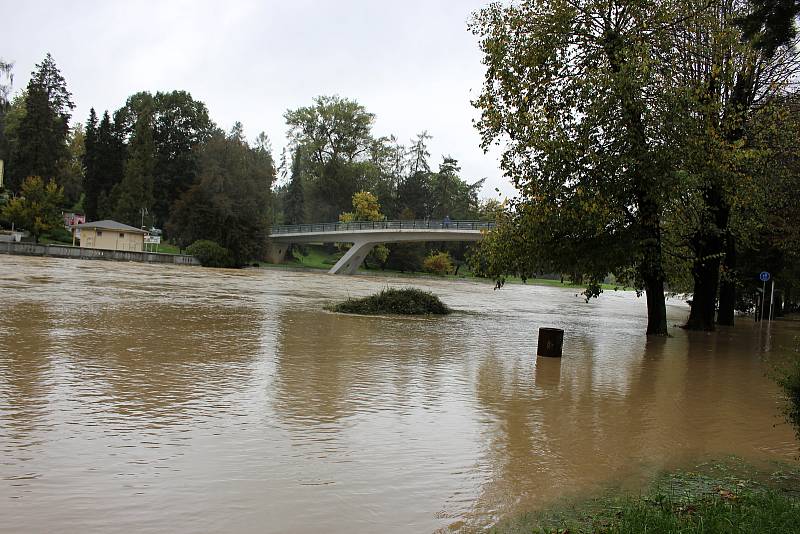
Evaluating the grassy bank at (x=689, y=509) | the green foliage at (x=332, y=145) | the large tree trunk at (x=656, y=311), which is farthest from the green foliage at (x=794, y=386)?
the green foliage at (x=332, y=145)

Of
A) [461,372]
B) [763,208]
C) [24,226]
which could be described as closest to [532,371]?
[461,372]

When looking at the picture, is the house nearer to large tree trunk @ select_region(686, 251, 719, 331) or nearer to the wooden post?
large tree trunk @ select_region(686, 251, 719, 331)

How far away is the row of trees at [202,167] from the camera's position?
77.0 meters

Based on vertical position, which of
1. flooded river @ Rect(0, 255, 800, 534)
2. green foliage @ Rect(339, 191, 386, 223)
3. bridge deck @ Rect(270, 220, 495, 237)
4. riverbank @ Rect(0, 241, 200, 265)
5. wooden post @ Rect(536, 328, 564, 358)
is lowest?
flooded river @ Rect(0, 255, 800, 534)

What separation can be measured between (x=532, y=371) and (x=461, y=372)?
5.30ft

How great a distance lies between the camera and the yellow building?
75.2 m

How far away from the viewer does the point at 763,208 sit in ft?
82.2

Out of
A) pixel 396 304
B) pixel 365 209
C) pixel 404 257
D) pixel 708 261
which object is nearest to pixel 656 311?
pixel 708 261

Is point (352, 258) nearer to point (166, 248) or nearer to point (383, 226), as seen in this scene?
point (383, 226)

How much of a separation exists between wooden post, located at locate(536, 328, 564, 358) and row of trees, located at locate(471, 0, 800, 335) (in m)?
5.59

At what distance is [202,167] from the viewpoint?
7706cm

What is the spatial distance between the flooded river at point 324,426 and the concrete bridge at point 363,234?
5327 cm

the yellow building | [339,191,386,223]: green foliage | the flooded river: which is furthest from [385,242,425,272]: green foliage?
the flooded river

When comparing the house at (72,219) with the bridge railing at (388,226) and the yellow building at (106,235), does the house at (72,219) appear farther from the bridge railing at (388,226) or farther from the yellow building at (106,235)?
the bridge railing at (388,226)
